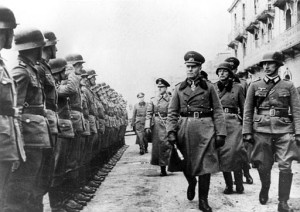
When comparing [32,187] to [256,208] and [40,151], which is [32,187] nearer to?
[40,151]

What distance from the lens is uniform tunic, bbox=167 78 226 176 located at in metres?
6.96

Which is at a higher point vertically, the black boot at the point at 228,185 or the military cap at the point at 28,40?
the military cap at the point at 28,40

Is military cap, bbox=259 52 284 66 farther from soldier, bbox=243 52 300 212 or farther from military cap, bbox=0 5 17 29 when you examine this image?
military cap, bbox=0 5 17 29

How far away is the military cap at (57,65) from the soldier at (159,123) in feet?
16.2

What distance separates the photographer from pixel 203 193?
681 centimetres

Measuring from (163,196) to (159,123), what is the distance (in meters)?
4.10

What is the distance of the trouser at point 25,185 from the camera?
4.88 metres

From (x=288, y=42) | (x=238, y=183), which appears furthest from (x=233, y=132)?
(x=288, y=42)

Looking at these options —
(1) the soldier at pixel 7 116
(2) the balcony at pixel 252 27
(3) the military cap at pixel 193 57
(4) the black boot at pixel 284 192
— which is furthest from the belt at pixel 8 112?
(2) the balcony at pixel 252 27

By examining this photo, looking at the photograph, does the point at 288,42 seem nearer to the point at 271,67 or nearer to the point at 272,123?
the point at 271,67

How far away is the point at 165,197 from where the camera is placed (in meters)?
7.88

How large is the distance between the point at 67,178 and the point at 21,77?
2.75m

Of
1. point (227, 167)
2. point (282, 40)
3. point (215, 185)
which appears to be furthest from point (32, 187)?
point (282, 40)

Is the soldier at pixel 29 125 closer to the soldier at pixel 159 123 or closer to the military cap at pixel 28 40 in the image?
the military cap at pixel 28 40
